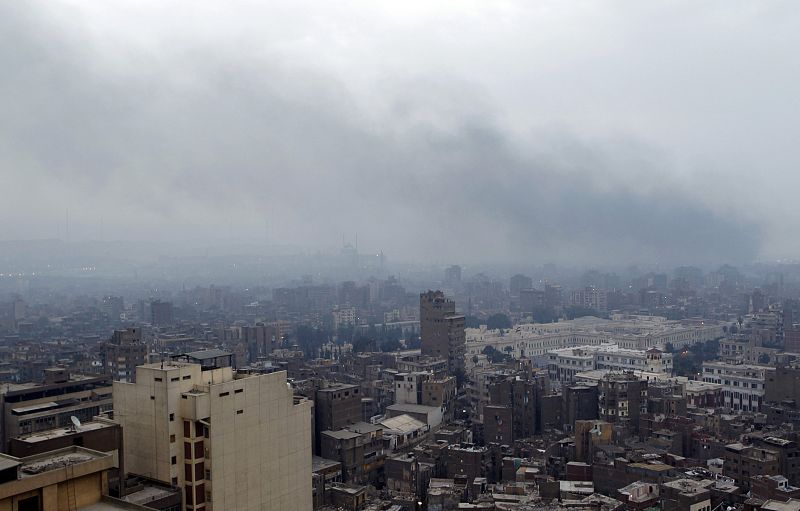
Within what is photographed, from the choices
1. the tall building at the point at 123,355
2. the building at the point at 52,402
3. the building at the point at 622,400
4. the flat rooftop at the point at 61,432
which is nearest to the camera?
the flat rooftop at the point at 61,432

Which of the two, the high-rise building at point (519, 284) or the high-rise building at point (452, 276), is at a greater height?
the high-rise building at point (452, 276)

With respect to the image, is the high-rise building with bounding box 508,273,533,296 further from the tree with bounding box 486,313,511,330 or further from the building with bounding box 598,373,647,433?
the building with bounding box 598,373,647,433

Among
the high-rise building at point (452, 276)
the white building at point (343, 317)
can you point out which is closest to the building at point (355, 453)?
the white building at point (343, 317)

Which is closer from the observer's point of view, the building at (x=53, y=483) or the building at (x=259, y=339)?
the building at (x=53, y=483)

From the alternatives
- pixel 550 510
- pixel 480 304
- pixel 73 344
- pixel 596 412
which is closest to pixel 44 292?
pixel 73 344

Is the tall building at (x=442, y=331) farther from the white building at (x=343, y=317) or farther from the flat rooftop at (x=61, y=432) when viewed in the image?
the white building at (x=343, y=317)

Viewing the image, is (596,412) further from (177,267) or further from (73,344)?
(177,267)

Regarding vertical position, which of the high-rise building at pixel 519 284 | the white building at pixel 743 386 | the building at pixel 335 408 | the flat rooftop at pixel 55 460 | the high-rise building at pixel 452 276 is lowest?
the white building at pixel 743 386
